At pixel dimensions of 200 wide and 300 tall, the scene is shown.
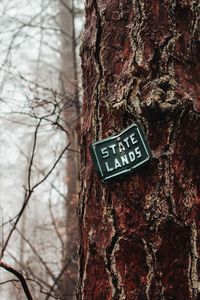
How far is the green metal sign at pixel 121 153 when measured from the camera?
108 centimetres

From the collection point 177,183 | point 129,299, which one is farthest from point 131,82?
point 129,299

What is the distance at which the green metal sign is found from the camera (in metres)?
1.08

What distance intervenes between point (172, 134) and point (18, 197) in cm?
1780

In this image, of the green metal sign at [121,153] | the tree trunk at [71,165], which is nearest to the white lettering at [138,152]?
the green metal sign at [121,153]

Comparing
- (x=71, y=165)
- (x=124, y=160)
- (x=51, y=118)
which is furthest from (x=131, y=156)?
(x=71, y=165)

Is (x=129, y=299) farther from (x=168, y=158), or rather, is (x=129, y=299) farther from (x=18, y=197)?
(x=18, y=197)

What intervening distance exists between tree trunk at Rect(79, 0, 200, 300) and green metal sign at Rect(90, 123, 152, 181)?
18 millimetres

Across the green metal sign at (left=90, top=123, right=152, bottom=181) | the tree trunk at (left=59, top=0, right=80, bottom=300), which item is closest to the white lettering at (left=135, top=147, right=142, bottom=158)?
the green metal sign at (left=90, top=123, right=152, bottom=181)

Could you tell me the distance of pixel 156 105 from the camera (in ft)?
3.51

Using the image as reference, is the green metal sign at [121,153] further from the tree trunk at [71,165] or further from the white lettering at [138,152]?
the tree trunk at [71,165]

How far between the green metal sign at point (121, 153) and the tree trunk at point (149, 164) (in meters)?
0.02

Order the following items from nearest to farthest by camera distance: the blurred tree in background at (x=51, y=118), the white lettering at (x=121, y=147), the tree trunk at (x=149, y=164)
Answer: the tree trunk at (x=149, y=164) → the white lettering at (x=121, y=147) → the blurred tree in background at (x=51, y=118)

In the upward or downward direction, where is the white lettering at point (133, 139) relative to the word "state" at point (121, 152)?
upward

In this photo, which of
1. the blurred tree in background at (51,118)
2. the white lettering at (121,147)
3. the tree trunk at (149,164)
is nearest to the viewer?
the tree trunk at (149,164)
